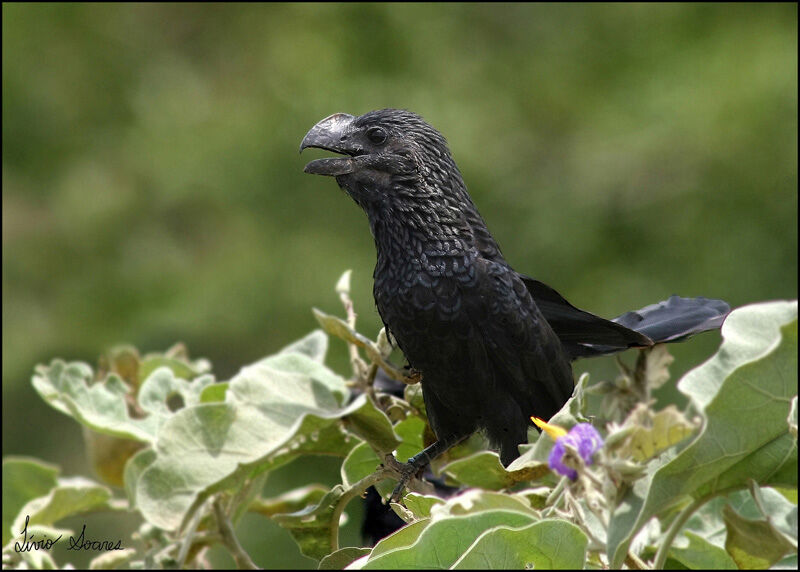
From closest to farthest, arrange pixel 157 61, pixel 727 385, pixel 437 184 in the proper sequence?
pixel 727 385
pixel 437 184
pixel 157 61

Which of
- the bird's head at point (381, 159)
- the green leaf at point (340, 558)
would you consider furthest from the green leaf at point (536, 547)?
the bird's head at point (381, 159)

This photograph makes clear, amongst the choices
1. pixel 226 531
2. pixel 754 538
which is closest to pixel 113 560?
pixel 226 531

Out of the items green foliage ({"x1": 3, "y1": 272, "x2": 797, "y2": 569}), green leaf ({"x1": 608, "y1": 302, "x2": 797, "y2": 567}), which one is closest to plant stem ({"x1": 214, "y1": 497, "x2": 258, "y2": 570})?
green foliage ({"x1": 3, "y1": 272, "x2": 797, "y2": 569})

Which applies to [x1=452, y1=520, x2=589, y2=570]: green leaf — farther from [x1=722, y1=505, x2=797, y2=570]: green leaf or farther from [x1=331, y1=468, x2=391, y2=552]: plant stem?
[x1=331, y1=468, x2=391, y2=552]: plant stem

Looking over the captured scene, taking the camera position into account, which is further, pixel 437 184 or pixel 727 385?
pixel 437 184

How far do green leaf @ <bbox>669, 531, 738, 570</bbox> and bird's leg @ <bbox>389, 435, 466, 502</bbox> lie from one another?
0.49 metres

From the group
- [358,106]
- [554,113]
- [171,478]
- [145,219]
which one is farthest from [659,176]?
[171,478]

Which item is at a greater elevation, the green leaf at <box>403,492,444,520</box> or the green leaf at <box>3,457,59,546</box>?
the green leaf at <box>403,492,444,520</box>

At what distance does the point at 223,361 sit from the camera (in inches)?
189

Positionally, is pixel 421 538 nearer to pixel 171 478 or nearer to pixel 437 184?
pixel 171 478

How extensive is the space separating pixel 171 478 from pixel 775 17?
14.6ft

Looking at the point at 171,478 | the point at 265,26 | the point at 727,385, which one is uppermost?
the point at 265,26

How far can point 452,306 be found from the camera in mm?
1652

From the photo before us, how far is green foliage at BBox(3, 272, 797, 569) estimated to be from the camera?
0.82 m
